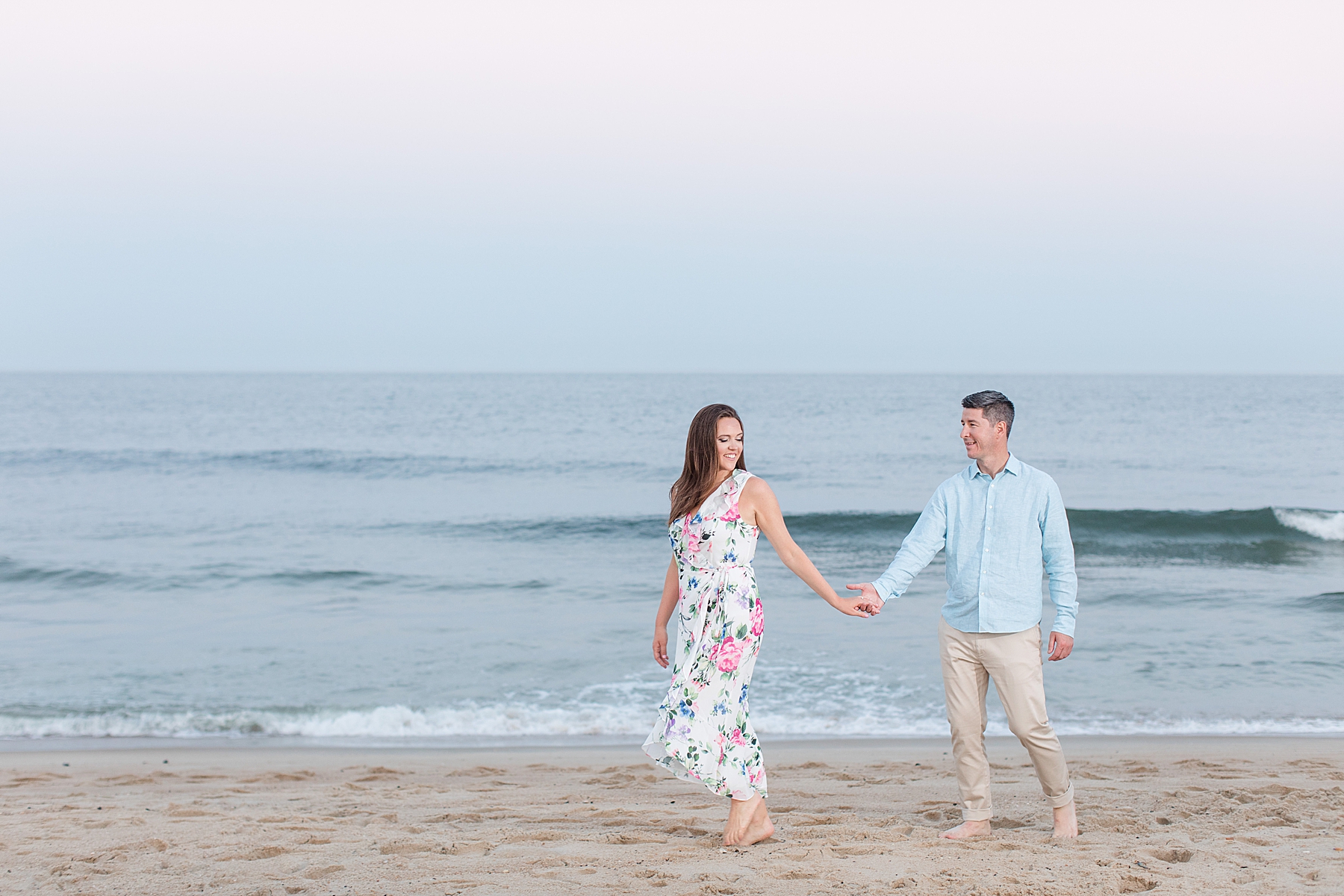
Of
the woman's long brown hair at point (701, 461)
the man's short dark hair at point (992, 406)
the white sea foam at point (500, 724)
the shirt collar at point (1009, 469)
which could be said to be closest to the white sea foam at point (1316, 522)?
the white sea foam at point (500, 724)

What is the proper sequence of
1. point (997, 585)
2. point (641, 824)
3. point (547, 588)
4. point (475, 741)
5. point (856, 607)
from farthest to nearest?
point (547, 588)
point (475, 741)
point (641, 824)
point (856, 607)
point (997, 585)

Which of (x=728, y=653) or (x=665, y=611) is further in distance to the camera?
(x=665, y=611)

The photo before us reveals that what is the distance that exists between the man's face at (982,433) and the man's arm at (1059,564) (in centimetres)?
29

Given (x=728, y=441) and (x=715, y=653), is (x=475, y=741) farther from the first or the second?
(x=728, y=441)

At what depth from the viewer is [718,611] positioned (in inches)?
151

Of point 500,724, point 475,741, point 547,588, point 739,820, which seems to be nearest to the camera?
point 739,820

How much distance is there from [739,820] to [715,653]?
2.41 ft

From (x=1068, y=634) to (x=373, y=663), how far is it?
7.00 m

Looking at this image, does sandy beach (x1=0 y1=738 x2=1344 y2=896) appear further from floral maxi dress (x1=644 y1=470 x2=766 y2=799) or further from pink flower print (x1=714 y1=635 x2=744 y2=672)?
pink flower print (x1=714 y1=635 x2=744 y2=672)

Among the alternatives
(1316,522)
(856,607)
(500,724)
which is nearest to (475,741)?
(500,724)

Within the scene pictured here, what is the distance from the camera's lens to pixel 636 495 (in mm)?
21719

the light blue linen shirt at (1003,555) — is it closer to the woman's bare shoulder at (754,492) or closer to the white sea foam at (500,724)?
the woman's bare shoulder at (754,492)

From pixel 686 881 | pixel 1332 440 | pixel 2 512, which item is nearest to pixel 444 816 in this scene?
pixel 686 881

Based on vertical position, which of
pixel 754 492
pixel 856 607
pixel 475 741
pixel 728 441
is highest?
pixel 728 441
